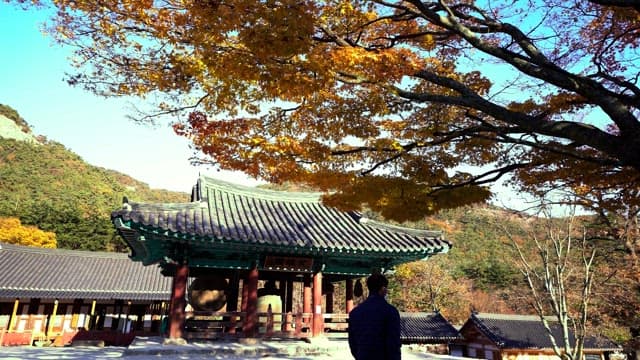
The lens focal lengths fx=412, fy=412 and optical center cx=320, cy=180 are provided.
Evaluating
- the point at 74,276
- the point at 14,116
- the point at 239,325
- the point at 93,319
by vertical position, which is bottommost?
the point at 93,319

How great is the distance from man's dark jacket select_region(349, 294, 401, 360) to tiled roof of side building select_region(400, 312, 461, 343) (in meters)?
25.1

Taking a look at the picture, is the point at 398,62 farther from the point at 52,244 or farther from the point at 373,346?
the point at 52,244

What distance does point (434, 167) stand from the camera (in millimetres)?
A: 6492

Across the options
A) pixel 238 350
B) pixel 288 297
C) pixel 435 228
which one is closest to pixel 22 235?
pixel 288 297

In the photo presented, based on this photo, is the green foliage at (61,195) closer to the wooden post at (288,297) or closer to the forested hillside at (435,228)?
the forested hillside at (435,228)

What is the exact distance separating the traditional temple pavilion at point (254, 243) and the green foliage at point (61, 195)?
36.6 metres

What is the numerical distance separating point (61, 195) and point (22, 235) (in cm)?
2631

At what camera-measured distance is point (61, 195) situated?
60.1 metres

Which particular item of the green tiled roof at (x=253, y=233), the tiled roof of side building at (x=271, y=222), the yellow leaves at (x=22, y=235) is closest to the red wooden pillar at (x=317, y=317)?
the green tiled roof at (x=253, y=233)

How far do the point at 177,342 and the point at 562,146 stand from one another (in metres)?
8.81

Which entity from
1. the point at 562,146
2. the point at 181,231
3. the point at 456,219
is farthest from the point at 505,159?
the point at 456,219

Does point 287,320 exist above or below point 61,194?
below

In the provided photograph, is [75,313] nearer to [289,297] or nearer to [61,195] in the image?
[289,297]

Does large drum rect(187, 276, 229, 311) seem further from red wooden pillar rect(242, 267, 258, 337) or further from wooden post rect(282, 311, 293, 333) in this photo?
wooden post rect(282, 311, 293, 333)
